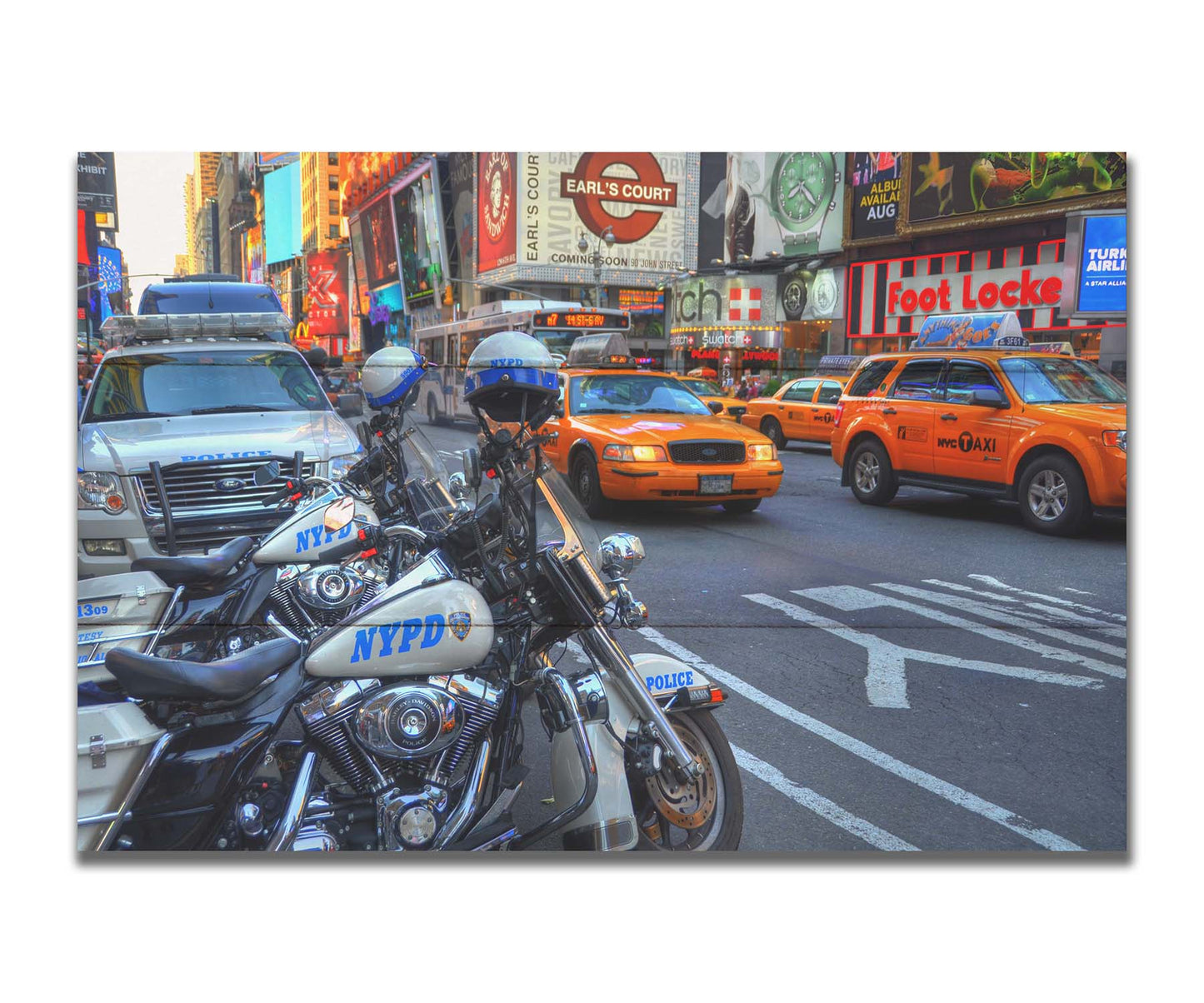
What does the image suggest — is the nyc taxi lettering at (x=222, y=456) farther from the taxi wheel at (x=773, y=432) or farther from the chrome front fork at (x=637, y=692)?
the taxi wheel at (x=773, y=432)

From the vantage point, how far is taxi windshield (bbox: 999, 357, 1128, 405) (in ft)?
13.4

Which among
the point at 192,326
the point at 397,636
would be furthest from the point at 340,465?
the point at 397,636

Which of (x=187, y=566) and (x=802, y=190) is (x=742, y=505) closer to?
(x=802, y=190)

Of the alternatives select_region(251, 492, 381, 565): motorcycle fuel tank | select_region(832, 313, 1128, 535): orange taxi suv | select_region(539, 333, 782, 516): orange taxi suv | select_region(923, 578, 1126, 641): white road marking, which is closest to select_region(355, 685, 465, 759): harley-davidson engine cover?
select_region(251, 492, 381, 565): motorcycle fuel tank

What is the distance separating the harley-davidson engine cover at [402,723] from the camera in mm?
2803

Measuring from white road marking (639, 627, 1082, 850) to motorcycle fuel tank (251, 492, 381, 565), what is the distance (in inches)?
50.1

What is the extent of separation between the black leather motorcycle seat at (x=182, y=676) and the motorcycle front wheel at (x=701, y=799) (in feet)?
4.14

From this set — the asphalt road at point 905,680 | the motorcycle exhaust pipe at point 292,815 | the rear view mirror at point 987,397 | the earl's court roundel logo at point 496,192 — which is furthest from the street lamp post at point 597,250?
the rear view mirror at point 987,397

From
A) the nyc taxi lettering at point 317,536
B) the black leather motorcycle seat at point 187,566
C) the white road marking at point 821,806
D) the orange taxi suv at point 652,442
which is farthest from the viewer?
the orange taxi suv at point 652,442

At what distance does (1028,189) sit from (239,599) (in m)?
3.41

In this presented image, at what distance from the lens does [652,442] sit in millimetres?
4727

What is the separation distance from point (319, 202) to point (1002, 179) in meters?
2.74

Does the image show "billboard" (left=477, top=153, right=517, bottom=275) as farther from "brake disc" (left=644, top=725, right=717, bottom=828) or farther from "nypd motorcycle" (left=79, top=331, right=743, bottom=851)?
"brake disc" (left=644, top=725, right=717, bottom=828)
